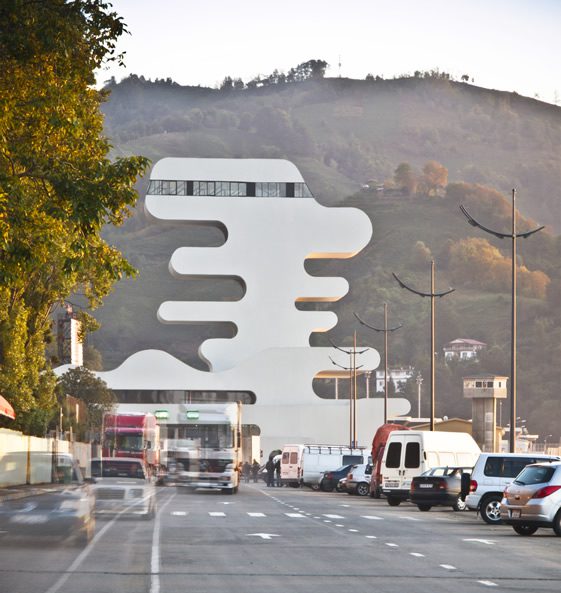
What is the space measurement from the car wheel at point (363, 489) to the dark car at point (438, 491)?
53.1ft

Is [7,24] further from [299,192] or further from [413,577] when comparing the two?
[299,192]

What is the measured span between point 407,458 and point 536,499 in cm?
1874

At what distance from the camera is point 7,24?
23328 mm

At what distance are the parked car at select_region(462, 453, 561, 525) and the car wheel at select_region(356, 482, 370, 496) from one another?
2284 centimetres

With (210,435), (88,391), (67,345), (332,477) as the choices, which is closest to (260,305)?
(88,391)

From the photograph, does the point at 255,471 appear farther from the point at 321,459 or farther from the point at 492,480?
the point at 492,480

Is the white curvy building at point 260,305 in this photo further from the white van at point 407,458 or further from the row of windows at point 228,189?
the white van at point 407,458

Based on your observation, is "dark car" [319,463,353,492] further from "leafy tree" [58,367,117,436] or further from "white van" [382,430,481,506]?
"leafy tree" [58,367,117,436]

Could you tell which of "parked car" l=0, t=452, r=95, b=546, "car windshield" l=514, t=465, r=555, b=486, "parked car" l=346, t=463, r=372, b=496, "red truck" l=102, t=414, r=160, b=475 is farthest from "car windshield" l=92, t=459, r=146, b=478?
"red truck" l=102, t=414, r=160, b=475

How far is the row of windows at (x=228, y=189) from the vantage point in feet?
342

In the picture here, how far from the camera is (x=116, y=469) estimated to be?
32781 millimetres

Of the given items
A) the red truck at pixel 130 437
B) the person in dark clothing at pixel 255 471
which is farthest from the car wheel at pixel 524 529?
the person in dark clothing at pixel 255 471

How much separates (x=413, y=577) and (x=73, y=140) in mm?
13464

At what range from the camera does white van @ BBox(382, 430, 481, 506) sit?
46.4 meters
